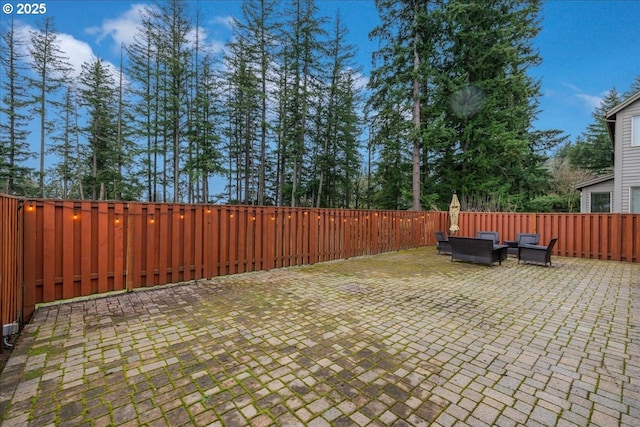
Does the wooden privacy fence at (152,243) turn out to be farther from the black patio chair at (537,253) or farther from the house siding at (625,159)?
the house siding at (625,159)

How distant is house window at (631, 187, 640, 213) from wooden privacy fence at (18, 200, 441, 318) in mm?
11656

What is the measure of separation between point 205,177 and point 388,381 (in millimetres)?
16830

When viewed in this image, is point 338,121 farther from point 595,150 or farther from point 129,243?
point 595,150

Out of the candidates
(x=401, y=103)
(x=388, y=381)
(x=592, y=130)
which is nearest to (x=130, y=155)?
(x=401, y=103)

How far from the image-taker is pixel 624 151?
1064 centimetres

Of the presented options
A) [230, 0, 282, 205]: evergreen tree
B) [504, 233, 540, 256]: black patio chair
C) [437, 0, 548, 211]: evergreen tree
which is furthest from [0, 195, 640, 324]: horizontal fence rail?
[230, 0, 282, 205]: evergreen tree

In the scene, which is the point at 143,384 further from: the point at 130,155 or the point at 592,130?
the point at 592,130

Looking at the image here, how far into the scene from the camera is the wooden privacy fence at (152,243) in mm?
4059

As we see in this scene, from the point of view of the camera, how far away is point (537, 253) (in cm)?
773

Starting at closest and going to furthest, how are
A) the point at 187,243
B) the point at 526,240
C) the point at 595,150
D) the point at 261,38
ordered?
1. the point at 187,243
2. the point at 526,240
3. the point at 261,38
4. the point at 595,150

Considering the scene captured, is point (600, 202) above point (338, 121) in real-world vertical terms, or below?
below

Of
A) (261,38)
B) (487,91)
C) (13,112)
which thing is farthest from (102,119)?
(487,91)

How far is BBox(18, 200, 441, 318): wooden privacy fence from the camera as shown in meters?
4.06

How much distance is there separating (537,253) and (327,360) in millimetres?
7904
